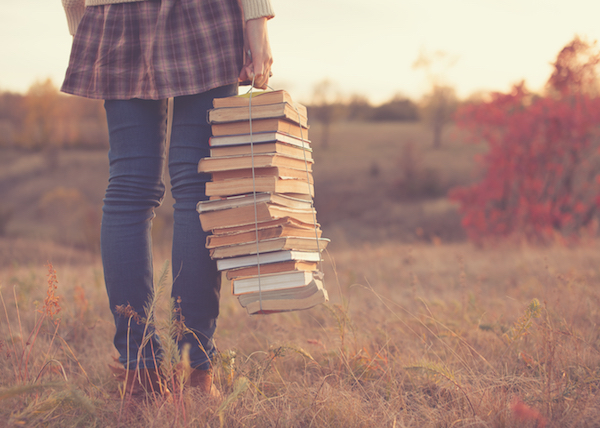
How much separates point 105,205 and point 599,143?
7941 millimetres

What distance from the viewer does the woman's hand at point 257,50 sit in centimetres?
132

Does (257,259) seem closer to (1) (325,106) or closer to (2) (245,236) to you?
(2) (245,236)

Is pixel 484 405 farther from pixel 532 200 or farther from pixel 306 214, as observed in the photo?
pixel 532 200


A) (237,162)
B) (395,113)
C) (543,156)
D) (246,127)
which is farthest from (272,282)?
(395,113)

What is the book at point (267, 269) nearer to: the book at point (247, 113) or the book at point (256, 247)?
the book at point (256, 247)

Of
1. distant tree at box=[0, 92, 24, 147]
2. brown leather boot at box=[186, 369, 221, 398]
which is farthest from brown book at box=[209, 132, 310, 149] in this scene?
distant tree at box=[0, 92, 24, 147]

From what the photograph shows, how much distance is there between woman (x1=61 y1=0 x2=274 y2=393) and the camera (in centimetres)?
133

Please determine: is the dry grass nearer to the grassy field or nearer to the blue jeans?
the grassy field

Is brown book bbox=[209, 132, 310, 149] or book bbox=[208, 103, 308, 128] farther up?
book bbox=[208, 103, 308, 128]

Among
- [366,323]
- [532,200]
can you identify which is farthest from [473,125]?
[366,323]

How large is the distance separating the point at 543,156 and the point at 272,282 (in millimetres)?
7642

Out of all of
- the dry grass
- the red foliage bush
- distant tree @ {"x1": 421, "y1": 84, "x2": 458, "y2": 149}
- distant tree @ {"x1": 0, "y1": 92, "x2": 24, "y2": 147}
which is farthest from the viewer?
distant tree @ {"x1": 0, "y1": 92, "x2": 24, "y2": 147}

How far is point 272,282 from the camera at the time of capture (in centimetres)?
130

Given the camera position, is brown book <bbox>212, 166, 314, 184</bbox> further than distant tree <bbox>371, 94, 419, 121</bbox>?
No
